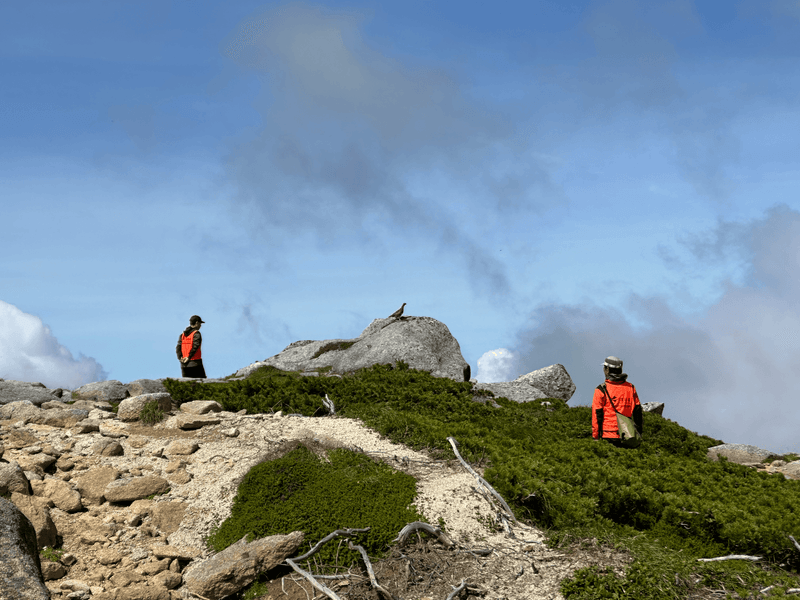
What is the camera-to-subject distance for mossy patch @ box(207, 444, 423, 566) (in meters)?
8.52

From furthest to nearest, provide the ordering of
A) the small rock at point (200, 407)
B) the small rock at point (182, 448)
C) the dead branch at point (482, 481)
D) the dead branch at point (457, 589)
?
the small rock at point (200, 407) → the small rock at point (182, 448) → the dead branch at point (482, 481) → the dead branch at point (457, 589)

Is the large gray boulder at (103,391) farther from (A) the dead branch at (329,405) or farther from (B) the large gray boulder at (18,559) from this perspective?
(B) the large gray boulder at (18,559)

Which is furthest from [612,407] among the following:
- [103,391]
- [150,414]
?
[103,391]

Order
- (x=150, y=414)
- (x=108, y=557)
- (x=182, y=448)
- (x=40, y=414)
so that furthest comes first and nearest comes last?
(x=150, y=414) → (x=40, y=414) → (x=182, y=448) → (x=108, y=557)

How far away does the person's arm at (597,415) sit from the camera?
13188mm

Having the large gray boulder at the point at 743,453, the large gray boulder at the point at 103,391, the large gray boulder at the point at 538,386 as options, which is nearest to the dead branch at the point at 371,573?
the large gray boulder at the point at 103,391

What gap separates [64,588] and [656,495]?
873 centimetres

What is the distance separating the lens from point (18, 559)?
7656 mm

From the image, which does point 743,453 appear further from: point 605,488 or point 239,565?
point 239,565

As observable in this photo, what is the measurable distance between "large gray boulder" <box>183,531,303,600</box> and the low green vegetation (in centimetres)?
42

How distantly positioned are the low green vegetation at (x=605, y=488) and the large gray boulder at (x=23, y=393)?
2792mm

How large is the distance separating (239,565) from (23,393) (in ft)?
30.8

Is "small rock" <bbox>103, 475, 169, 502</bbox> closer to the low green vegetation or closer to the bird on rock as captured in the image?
the low green vegetation

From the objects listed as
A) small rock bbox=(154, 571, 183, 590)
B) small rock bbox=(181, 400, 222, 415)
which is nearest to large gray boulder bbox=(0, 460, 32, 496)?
small rock bbox=(154, 571, 183, 590)
